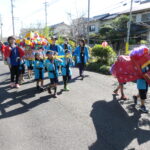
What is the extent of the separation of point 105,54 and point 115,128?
7569 mm

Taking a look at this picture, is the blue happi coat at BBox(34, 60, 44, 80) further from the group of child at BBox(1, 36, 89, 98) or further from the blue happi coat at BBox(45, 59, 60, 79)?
the blue happi coat at BBox(45, 59, 60, 79)

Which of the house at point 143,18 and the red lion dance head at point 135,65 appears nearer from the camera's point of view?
the red lion dance head at point 135,65

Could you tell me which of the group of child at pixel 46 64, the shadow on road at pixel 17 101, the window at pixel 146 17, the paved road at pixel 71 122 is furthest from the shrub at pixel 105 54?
the window at pixel 146 17

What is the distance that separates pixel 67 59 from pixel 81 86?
1336 mm

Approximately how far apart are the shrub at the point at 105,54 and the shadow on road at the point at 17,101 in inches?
211

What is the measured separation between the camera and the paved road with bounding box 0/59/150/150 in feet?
11.5

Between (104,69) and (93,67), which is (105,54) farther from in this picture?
(104,69)

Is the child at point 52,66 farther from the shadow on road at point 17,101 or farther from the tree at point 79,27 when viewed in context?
the tree at point 79,27

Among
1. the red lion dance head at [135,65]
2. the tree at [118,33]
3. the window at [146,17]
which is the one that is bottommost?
the red lion dance head at [135,65]

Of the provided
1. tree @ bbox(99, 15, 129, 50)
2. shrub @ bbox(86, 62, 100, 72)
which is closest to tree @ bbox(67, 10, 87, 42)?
tree @ bbox(99, 15, 129, 50)

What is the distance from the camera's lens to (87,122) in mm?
4352

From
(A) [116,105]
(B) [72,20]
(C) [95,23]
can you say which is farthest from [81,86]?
(C) [95,23]

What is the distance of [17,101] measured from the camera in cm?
590

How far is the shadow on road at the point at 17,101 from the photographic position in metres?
5.12
